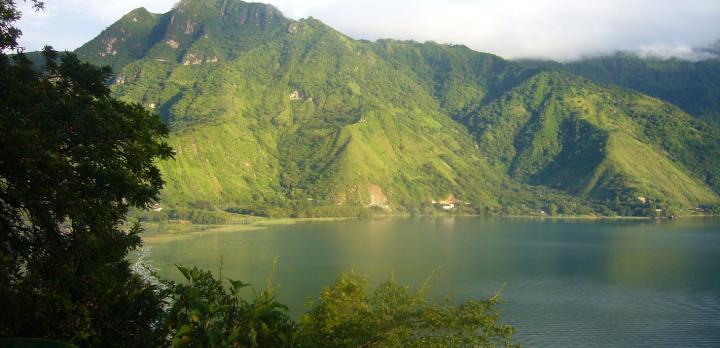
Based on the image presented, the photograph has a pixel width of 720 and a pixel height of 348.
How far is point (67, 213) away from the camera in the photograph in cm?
1449

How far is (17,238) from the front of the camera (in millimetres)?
14781

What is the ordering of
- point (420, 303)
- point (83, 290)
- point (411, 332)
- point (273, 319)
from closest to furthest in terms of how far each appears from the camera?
1. point (273, 319)
2. point (83, 290)
3. point (411, 332)
4. point (420, 303)

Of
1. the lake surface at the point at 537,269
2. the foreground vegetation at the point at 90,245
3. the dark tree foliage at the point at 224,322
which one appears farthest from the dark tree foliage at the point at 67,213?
the lake surface at the point at 537,269

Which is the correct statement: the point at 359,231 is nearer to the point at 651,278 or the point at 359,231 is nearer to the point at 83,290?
the point at 651,278

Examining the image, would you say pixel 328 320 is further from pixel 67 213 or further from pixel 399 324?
pixel 67 213

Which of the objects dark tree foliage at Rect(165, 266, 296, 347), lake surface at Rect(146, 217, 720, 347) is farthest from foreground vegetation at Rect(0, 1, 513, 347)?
lake surface at Rect(146, 217, 720, 347)

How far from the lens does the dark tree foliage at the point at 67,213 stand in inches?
522

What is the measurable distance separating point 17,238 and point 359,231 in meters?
144

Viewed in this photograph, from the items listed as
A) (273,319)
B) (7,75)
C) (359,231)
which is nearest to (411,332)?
(273,319)

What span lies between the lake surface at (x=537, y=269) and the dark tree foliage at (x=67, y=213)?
1239 centimetres

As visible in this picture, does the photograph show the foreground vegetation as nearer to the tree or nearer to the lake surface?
the tree

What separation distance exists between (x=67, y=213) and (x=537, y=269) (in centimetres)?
8601

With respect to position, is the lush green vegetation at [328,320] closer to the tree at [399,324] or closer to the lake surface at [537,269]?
the tree at [399,324]

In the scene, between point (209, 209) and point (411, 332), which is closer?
point (411, 332)
